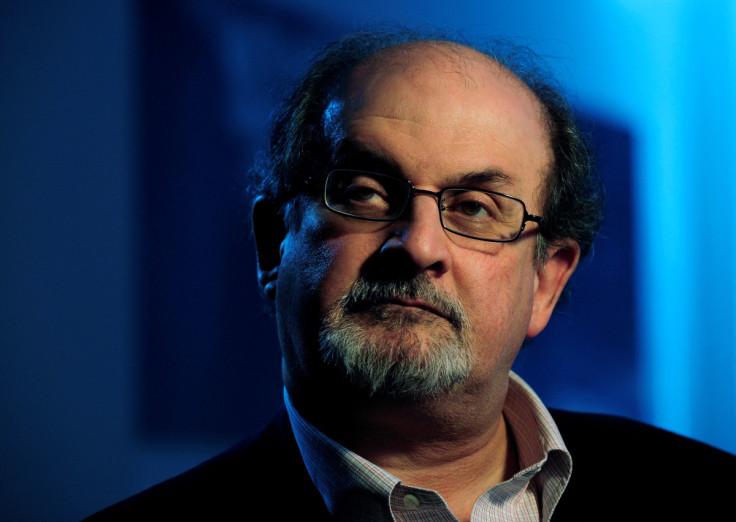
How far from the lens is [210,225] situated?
197cm

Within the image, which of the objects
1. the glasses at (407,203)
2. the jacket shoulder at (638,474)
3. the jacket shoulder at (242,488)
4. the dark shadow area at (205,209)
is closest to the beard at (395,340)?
the glasses at (407,203)

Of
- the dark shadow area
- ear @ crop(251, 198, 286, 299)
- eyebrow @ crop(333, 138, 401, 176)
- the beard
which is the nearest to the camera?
the beard

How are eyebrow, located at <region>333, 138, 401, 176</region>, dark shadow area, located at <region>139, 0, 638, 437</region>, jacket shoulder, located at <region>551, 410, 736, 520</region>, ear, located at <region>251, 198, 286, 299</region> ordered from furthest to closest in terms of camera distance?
dark shadow area, located at <region>139, 0, 638, 437</region> < ear, located at <region>251, 198, 286, 299</region> < jacket shoulder, located at <region>551, 410, 736, 520</region> < eyebrow, located at <region>333, 138, 401, 176</region>

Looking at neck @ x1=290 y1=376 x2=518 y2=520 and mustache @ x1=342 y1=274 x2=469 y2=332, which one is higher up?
mustache @ x1=342 y1=274 x2=469 y2=332

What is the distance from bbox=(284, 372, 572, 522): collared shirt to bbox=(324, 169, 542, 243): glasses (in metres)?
0.48

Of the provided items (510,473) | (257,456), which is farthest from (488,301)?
(257,456)

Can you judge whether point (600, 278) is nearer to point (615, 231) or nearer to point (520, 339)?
point (615, 231)

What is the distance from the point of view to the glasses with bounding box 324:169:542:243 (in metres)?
1.41

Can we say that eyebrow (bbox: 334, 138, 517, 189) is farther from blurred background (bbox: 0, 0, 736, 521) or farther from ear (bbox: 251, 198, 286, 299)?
blurred background (bbox: 0, 0, 736, 521)

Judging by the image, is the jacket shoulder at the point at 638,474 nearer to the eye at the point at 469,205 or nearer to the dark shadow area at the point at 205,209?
the eye at the point at 469,205

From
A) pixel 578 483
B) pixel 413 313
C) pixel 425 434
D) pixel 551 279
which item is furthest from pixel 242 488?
pixel 551 279

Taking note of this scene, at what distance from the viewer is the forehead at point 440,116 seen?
1.41 metres

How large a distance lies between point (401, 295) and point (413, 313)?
0.14 ft

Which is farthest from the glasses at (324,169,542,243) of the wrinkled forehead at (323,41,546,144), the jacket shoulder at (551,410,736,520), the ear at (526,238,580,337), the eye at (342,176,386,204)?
the jacket shoulder at (551,410,736,520)
